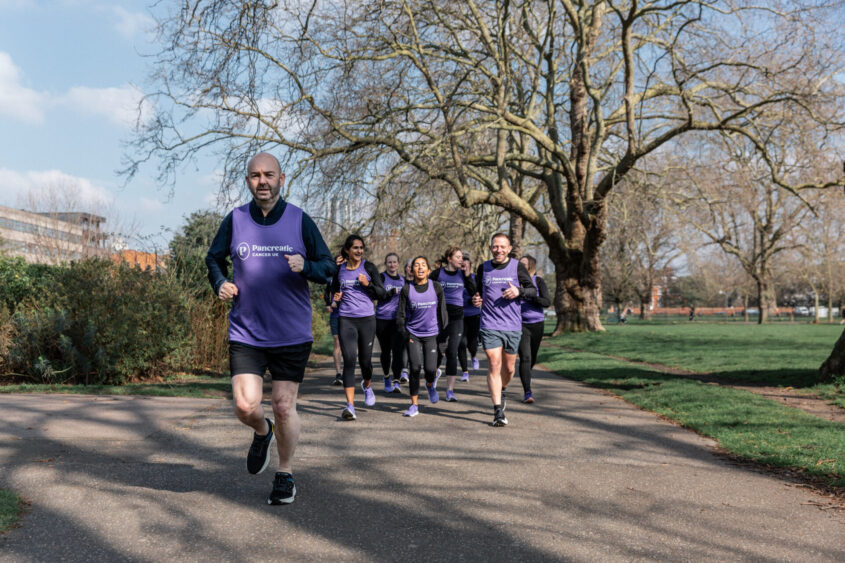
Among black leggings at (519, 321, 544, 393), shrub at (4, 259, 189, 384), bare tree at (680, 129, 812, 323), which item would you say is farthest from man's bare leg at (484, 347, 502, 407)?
bare tree at (680, 129, 812, 323)

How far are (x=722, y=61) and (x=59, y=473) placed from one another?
17.0m

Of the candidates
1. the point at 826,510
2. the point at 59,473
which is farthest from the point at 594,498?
the point at 59,473

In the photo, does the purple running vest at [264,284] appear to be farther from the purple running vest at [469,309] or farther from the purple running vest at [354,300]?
the purple running vest at [469,309]

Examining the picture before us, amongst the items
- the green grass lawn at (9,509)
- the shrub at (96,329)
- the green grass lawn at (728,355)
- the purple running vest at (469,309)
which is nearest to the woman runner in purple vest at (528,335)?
the purple running vest at (469,309)

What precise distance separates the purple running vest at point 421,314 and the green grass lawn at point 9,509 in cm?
527

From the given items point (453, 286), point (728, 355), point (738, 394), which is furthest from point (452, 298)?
point (728, 355)

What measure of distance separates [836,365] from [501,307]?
6257 millimetres

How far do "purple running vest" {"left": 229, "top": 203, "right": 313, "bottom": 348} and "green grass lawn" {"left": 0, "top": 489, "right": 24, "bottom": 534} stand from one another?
1.55m

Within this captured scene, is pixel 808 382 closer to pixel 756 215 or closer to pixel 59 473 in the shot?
pixel 59 473

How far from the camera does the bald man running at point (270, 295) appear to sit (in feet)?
14.7

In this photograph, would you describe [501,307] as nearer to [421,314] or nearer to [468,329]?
[421,314]

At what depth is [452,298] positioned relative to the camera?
1109cm

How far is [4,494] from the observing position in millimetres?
4301

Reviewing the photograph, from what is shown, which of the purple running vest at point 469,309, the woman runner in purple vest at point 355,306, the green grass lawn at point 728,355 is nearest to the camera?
the woman runner in purple vest at point 355,306
